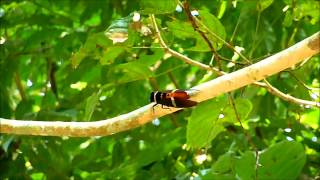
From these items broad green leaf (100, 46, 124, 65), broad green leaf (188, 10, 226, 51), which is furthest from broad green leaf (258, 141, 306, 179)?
→ broad green leaf (100, 46, 124, 65)

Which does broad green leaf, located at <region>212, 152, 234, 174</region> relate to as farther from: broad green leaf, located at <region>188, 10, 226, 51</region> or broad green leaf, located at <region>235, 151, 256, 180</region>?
broad green leaf, located at <region>188, 10, 226, 51</region>

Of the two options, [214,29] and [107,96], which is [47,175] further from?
[214,29]

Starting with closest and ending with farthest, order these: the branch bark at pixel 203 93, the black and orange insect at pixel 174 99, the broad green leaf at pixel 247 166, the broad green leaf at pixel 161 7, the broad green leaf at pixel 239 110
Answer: the branch bark at pixel 203 93 < the black and orange insect at pixel 174 99 < the broad green leaf at pixel 161 7 < the broad green leaf at pixel 239 110 < the broad green leaf at pixel 247 166

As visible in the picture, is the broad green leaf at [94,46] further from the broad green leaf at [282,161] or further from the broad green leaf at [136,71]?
the broad green leaf at [282,161]

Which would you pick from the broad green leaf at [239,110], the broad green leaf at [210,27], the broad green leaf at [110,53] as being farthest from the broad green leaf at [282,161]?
the broad green leaf at [110,53]

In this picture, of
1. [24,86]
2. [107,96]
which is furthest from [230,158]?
[24,86]

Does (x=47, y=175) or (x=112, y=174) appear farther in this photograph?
(x=47, y=175)

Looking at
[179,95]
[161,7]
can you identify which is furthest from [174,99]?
[161,7]
